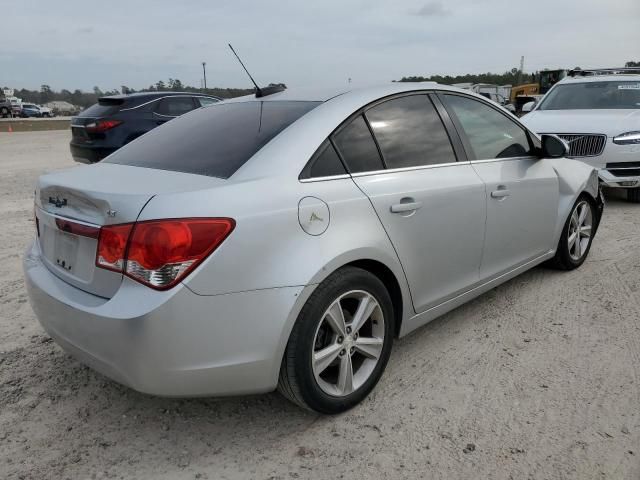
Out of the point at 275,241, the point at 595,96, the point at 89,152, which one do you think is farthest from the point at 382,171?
the point at 89,152

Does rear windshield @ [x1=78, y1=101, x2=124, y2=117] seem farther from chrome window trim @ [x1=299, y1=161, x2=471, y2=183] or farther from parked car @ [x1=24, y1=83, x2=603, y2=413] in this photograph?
chrome window trim @ [x1=299, y1=161, x2=471, y2=183]

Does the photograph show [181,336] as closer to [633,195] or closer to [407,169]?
[407,169]

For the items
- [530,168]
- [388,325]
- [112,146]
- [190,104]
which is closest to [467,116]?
[530,168]

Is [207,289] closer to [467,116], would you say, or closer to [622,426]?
[622,426]

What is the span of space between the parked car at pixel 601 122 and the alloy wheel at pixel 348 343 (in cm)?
563

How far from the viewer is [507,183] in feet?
11.4

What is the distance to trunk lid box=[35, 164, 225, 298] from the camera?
213cm

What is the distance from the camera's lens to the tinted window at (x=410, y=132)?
9.37 feet

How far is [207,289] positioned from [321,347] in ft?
2.39

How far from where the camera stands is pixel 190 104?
989cm

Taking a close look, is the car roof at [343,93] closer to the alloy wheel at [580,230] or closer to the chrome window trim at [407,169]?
the chrome window trim at [407,169]

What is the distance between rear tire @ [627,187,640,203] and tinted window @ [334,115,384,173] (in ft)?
20.2

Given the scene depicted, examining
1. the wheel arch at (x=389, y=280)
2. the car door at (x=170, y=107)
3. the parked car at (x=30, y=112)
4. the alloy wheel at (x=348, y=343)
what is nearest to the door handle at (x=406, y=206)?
the wheel arch at (x=389, y=280)

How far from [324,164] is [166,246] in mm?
875
